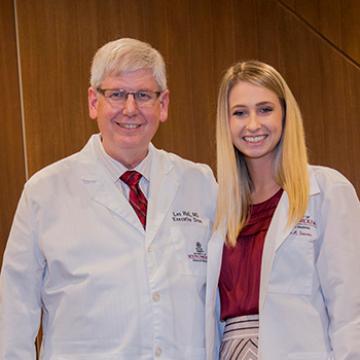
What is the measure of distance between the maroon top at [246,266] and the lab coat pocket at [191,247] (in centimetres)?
8

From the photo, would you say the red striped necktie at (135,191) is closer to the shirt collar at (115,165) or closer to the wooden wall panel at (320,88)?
the shirt collar at (115,165)

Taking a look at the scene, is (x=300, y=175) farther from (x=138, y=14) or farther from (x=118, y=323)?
(x=138, y=14)

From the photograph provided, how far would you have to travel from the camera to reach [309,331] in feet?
7.91

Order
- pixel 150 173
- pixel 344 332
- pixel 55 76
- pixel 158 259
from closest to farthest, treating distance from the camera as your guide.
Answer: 1. pixel 344 332
2. pixel 158 259
3. pixel 150 173
4. pixel 55 76

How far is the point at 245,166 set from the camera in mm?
2771

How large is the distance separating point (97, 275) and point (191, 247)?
0.34 meters

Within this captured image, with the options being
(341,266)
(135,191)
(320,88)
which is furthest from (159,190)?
(320,88)

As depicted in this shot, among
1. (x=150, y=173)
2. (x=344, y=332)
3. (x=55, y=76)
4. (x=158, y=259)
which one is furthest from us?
(x=55, y=76)

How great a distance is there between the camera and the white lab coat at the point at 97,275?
8.04ft

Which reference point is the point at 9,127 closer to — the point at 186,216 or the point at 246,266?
the point at 186,216

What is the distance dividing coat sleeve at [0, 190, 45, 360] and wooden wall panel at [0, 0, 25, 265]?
60.8 inches

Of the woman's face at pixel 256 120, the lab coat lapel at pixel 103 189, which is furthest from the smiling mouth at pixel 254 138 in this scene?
the lab coat lapel at pixel 103 189

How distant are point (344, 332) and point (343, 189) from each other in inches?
16.7

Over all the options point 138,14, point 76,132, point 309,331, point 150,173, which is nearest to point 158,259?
point 150,173
